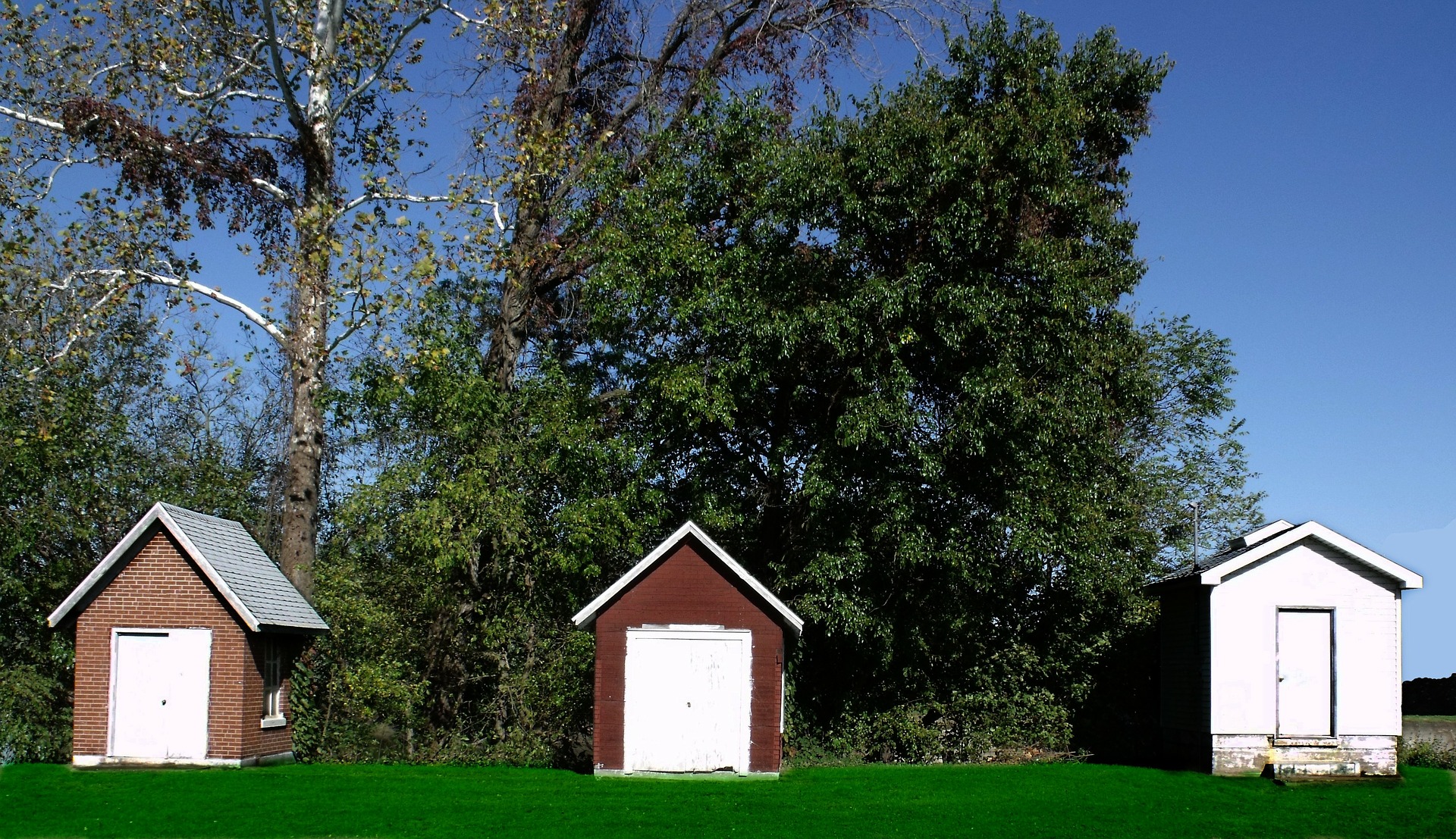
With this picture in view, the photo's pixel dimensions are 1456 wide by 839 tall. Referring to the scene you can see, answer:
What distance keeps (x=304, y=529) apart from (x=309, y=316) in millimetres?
4542

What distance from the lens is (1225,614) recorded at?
907 inches

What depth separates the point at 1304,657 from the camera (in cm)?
2270

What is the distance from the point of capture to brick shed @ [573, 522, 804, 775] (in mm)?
21516

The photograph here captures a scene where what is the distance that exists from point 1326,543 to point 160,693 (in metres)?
20.3

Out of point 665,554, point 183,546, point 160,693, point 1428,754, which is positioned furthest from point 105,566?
point 1428,754

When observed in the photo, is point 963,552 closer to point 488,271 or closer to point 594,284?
point 594,284

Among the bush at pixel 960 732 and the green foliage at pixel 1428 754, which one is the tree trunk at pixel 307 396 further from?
the green foliage at pixel 1428 754

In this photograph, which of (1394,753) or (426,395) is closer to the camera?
(1394,753)

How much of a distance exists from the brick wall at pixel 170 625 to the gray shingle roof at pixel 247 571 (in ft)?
1.20

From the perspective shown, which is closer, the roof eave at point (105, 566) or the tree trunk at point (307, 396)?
the roof eave at point (105, 566)

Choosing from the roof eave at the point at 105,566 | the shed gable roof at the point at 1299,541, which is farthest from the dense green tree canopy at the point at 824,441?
the roof eave at the point at 105,566

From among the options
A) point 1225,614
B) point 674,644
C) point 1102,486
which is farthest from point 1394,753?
point 674,644

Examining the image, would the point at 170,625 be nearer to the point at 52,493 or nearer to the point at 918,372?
the point at 52,493

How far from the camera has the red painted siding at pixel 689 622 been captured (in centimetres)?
2156
